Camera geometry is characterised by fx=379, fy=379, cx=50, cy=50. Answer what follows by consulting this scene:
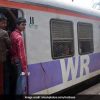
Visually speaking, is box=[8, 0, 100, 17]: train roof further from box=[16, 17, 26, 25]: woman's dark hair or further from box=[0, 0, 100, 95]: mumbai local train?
box=[16, 17, 26, 25]: woman's dark hair

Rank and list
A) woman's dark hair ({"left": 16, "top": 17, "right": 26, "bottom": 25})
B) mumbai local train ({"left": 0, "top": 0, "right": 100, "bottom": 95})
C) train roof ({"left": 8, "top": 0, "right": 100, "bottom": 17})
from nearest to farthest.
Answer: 1. woman's dark hair ({"left": 16, "top": 17, "right": 26, "bottom": 25})
2. mumbai local train ({"left": 0, "top": 0, "right": 100, "bottom": 95})
3. train roof ({"left": 8, "top": 0, "right": 100, "bottom": 17})

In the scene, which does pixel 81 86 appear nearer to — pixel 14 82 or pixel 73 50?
pixel 73 50

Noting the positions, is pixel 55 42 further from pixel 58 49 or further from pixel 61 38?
pixel 61 38

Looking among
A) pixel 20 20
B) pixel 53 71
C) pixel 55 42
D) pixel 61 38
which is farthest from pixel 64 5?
pixel 20 20

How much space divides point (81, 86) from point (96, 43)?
58.4 inches

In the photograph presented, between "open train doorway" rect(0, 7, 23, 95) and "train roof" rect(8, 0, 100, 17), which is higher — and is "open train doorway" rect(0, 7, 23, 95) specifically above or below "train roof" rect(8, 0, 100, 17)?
below

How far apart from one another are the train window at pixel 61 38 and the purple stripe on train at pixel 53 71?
219 millimetres

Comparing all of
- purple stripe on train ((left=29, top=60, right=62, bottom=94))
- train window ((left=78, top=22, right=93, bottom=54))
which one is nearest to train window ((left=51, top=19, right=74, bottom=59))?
purple stripe on train ((left=29, top=60, right=62, bottom=94))

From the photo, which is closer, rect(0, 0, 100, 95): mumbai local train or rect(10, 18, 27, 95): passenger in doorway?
rect(10, 18, 27, 95): passenger in doorway

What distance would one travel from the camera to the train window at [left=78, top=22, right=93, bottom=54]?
35.7 ft

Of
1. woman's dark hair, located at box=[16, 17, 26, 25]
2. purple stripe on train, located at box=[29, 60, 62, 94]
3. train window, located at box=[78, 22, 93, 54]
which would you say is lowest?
purple stripe on train, located at box=[29, 60, 62, 94]

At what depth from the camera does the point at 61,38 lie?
9594mm

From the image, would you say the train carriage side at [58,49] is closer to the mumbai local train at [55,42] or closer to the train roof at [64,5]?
the mumbai local train at [55,42]

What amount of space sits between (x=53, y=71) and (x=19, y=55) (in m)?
1.94
